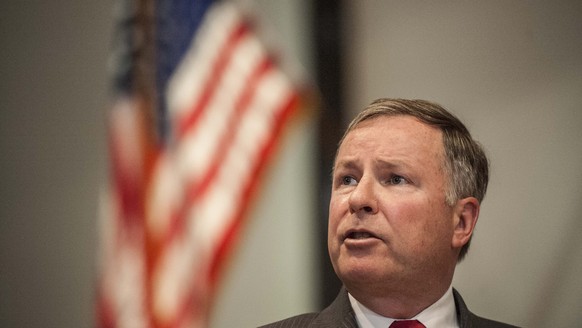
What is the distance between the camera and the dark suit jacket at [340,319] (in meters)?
1.59

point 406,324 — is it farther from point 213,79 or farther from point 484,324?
point 213,79

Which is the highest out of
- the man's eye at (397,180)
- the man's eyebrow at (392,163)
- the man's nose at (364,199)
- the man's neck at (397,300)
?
the man's eyebrow at (392,163)

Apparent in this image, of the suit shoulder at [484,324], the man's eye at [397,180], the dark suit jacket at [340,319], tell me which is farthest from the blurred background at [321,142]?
the man's eye at [397,180]

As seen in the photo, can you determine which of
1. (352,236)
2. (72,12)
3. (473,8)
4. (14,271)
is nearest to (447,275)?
(352,236)

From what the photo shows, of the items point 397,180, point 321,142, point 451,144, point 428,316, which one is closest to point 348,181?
point 397,180

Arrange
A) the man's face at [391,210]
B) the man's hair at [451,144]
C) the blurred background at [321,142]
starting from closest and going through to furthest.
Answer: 1. the man's face at [391,210]
2. the man's hair at [451,144]
3. the blurred background at [321,142]

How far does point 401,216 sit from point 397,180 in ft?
0.33

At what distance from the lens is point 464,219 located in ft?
5.43

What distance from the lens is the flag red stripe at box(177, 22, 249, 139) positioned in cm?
250

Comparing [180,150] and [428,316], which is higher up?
[180,150]

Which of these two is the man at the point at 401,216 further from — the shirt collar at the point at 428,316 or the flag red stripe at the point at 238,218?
the flag red stripe at the point at 238,218

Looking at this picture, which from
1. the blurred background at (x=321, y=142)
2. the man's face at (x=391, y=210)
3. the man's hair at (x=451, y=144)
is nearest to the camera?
the man's face at (x=391, y=210)

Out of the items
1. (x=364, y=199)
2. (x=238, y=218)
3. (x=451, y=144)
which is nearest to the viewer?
(x=364, y=199)

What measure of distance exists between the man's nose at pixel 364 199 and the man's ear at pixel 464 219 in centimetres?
24
